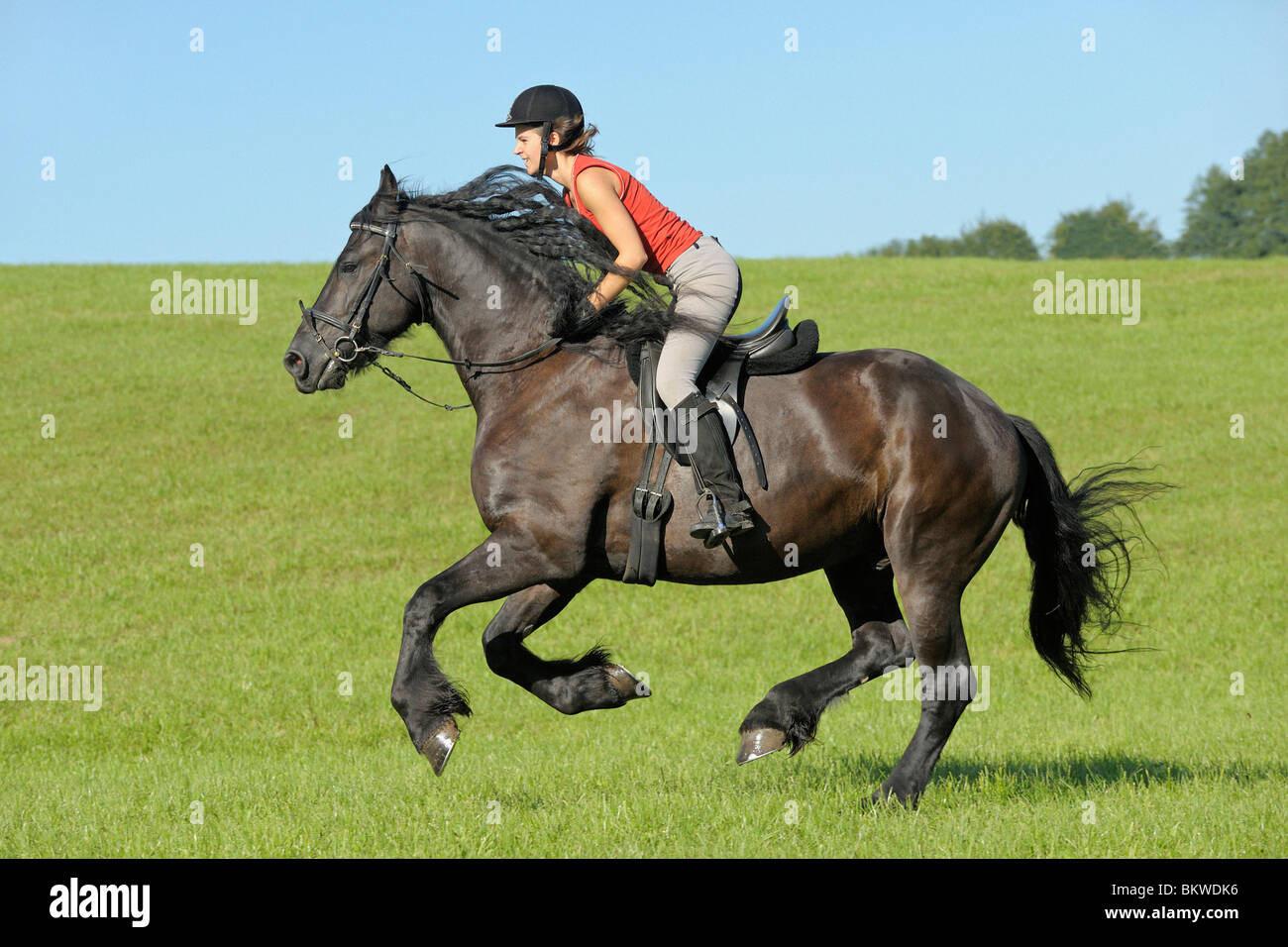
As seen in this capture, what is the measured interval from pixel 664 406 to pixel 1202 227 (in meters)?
116

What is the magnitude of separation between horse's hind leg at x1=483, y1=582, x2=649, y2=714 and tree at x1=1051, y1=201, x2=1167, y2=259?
98.9 metres

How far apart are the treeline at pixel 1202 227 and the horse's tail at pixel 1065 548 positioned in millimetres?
93620

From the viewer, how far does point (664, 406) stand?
6.18 metres

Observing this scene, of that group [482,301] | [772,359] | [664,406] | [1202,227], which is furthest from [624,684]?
[1202,227]

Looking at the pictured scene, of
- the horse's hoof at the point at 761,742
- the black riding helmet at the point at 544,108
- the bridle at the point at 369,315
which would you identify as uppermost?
the black riding helmet at the point at 544,108

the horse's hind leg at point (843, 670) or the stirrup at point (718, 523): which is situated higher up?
the stirrup at point (718, 523)

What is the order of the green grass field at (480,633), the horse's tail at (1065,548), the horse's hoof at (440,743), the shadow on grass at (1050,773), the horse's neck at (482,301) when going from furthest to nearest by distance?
the horse's tail at (1065,548), the shadow on grass at (1050,773), the horse's neck at (482,301), the green grass field at (480,633), the horse's hoof at (440,743)

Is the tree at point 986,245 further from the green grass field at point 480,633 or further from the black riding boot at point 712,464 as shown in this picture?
the black riding boot at point 712,464

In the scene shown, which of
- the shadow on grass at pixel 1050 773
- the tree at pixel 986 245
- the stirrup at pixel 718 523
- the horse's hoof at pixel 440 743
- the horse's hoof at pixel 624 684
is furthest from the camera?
the tree at pixel 986 245

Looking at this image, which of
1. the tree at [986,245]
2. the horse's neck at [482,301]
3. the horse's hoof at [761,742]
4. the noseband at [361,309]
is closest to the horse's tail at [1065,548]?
the horse's hoof at [761,742]

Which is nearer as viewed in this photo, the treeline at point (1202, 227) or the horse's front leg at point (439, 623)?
the horse's front leg at point (439, 623)

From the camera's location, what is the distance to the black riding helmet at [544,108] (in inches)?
247

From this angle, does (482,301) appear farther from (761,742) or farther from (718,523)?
(761,742)
